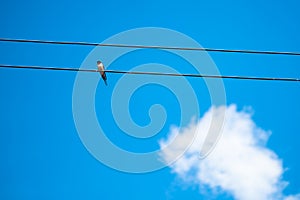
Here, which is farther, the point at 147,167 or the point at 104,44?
the point at 147,167

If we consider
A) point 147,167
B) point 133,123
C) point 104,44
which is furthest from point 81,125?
point 104,44

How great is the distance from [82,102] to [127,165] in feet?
11.9

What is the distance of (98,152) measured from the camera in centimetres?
1253

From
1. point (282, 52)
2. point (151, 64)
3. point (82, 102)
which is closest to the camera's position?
point (282, 52)

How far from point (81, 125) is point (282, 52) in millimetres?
8428

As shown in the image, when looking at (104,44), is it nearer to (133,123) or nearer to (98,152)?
(133,123)

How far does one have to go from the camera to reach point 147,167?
44.5ft

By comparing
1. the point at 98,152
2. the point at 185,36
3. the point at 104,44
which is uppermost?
the point at 185,36

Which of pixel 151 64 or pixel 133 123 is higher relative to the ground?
pixel 151 64

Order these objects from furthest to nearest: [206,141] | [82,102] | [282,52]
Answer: [82,102] → [206,141] → [282,52]

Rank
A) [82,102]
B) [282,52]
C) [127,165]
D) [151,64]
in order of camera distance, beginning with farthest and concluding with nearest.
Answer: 1. [127,165]
2. [82,102]
3. [151,64]
4. [282,52]

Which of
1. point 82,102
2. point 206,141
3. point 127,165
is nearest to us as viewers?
point 206,141

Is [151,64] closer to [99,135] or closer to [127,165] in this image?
[99,135]

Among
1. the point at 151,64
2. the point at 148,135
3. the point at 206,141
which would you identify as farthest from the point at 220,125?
the point at 151,64
